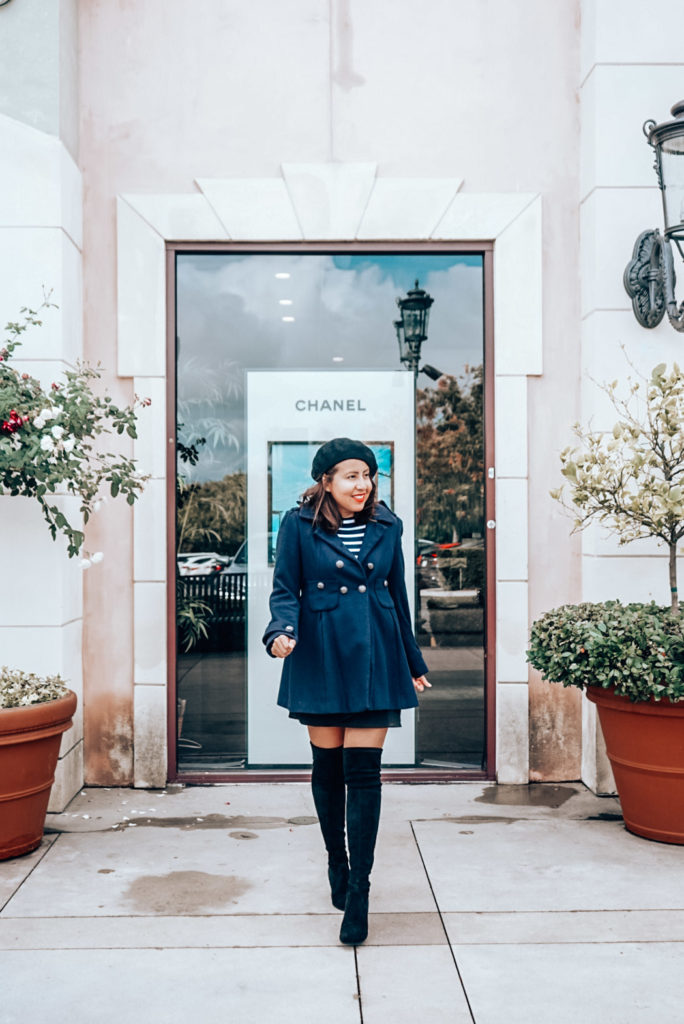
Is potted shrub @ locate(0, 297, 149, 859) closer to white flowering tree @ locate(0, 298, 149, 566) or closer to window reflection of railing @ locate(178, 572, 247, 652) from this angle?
white flowering tree @ locate(0, 298, 149, 566)

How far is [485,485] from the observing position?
5582 millimetres

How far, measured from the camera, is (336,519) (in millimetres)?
3648

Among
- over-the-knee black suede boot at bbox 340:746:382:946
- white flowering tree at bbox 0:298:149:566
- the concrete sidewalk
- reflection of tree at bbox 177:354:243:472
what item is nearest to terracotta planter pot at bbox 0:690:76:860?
the concrete sidewalk

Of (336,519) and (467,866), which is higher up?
(336,519)

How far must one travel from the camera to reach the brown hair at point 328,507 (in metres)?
3.65

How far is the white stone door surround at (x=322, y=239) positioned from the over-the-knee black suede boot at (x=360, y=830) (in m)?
2.13

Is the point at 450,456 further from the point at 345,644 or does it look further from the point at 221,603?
the point at 345,644

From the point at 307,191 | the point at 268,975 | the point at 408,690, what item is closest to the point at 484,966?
the point at 268,975

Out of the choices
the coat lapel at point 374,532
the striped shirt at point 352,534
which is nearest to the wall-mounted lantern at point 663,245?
the coat lapel at point 374,532

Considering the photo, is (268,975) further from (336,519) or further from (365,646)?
(336,519)

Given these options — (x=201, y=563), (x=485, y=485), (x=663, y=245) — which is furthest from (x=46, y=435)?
(x=663, y=245)

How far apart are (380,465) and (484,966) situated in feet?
9.67

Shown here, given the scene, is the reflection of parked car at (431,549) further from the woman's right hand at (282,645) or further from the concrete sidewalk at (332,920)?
the woman's right hand at (282,645)

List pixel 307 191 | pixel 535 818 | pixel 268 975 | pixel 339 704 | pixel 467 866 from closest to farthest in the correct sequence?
pixel 268 975 → pixel 339 704 → pixel 467 866 → pixel 535 818 → pixel 307 191
